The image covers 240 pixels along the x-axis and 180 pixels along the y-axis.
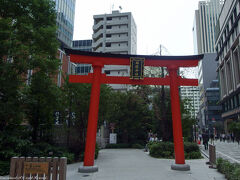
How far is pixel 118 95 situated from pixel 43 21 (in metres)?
17.1

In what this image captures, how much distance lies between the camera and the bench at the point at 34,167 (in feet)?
18.0

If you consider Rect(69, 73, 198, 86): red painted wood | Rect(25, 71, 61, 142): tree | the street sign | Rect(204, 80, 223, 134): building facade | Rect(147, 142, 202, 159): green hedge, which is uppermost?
Rect(204, 80, 223, 134): building facade

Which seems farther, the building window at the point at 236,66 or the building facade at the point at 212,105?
the building facade at the point at 212,105

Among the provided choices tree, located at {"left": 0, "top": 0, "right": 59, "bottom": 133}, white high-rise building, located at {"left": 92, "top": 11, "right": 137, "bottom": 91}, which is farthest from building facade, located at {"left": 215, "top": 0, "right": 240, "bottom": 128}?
tree, located at {"left": 0, "top": 0, "right": 59, "bottom": 133}

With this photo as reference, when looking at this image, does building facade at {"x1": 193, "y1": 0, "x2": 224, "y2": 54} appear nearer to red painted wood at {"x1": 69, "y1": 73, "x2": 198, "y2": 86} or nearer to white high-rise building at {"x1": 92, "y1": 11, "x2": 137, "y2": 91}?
white high-rise building at {"x1": 92, "y1": 11, "x2": 137, "y2": 91}

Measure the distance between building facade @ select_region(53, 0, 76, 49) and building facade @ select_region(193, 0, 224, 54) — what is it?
10621 centimetres

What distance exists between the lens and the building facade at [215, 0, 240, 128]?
40.6 metres

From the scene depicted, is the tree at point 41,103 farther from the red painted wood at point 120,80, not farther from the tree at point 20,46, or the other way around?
the red painted wood at point 120,80

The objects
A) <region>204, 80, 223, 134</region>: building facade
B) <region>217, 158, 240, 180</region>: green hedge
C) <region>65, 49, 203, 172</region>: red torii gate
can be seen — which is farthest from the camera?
<region>204, 80, 223, 134</region>: building facade

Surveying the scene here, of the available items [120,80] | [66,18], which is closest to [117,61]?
[120,80]

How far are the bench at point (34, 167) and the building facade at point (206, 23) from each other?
142 metres

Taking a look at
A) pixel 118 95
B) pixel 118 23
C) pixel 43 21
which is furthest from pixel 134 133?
pixel 118 23

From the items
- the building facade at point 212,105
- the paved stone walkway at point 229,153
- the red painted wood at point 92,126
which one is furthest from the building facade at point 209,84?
the red painted wood at point 92,126

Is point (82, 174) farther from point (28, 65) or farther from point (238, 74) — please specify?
point (238, 74)
